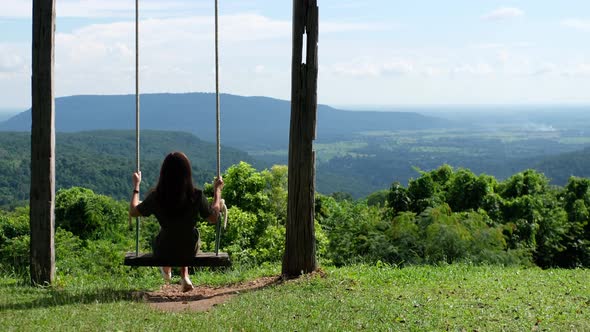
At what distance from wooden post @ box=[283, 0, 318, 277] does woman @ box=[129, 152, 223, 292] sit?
6.05 feet

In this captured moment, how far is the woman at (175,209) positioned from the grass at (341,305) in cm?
71

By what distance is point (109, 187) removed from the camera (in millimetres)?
71438

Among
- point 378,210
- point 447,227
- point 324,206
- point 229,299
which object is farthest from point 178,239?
point 324,206

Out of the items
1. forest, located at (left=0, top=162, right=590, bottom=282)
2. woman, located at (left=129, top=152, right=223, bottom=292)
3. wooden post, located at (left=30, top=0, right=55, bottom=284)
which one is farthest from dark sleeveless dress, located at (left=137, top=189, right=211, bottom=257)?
forest, located at (left=0, top=162, right=590, bottom=282)

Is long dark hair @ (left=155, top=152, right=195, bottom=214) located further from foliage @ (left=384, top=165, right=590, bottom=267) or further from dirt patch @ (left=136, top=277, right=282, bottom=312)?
foliage @ (left=384, top=165, right=590, bottom=267)

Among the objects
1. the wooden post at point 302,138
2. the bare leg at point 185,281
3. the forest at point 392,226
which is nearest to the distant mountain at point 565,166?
the forest at point 392,226

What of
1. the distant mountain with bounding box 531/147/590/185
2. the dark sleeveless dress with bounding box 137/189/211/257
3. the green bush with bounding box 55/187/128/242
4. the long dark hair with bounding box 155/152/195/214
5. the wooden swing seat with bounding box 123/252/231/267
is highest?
the long dark hair with bounding box 155/152/195/214

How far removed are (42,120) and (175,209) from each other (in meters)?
2.45

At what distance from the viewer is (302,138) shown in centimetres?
920

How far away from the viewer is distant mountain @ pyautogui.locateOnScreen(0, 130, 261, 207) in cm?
6994

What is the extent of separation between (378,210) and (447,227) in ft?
20.1

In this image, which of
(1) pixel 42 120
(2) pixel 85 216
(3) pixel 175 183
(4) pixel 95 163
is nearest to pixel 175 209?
(3) pixel 175 183

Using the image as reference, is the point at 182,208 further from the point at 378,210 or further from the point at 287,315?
the point at 378,210

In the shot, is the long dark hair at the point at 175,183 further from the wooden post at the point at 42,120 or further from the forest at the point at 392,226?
the forest at the point at 392,226
